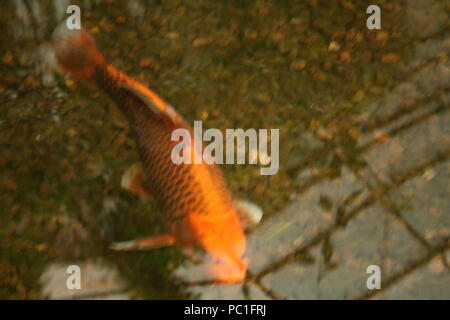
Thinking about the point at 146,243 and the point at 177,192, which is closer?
the point at 177,192

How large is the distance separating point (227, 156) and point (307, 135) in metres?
0.28

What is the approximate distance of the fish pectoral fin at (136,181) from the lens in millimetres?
1362

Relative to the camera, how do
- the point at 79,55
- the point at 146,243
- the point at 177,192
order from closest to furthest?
the point at 177,192 < the point at 146,243 < the point at 79,55

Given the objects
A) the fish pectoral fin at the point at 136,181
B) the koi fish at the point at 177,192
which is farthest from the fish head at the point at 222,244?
the fish pectoral fin at the point at 136,181

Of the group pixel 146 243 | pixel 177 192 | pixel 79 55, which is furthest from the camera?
pixel 79 55

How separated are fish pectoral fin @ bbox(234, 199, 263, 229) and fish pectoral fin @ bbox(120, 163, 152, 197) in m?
0.26

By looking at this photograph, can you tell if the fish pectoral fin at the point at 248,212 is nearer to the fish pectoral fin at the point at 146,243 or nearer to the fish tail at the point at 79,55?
the fish pectoral fin at the point at 146,243

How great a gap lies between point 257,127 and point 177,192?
49 cm

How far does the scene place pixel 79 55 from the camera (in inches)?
59.2

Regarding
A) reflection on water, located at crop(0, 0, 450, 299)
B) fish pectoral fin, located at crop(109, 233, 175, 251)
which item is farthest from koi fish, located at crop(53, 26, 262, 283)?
reflection on water, located at crop(0, 0, 450, 299)

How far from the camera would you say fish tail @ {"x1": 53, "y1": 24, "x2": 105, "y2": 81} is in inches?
58.1

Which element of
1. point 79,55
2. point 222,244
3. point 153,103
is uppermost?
point 79,55

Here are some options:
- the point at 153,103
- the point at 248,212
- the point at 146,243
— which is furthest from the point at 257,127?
the point at 146,243

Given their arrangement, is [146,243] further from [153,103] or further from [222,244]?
[153,103]
